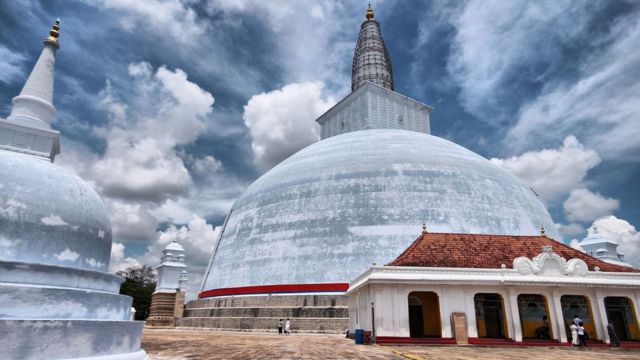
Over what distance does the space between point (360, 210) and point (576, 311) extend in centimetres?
1304

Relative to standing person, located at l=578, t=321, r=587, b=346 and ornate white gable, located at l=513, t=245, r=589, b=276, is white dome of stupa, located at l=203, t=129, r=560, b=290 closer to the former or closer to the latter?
ornate white gable, located at l=513, t=245, r=589, b=276

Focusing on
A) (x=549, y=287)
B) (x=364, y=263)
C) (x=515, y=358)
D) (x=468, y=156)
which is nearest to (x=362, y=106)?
(x=468, y=156)

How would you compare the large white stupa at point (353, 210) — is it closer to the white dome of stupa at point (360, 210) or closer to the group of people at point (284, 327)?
the white dome of stupa at point (360, 210)

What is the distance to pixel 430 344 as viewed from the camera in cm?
1614

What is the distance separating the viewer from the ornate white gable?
17.5m

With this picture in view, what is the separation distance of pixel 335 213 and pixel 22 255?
20787 millimetres

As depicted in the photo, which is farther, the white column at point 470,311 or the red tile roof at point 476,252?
the red tile roof at point 476,252

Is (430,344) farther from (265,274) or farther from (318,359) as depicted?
(265,274)

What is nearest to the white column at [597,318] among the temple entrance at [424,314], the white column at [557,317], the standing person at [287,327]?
the white column at [557,317]

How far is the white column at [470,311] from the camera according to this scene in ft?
54.7

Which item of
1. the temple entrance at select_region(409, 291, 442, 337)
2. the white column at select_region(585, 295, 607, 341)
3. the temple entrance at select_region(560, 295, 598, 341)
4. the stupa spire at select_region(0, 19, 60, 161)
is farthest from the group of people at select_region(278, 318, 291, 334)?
the stupa spire at select_region(0, 19, 60, 161)

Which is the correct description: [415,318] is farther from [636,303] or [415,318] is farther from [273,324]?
[636,303]

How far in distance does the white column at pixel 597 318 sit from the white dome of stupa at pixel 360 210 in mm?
8266

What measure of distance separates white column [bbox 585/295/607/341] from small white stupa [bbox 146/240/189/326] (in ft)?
104
